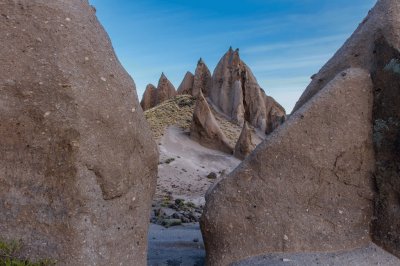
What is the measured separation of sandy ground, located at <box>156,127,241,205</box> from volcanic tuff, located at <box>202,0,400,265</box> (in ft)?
29.1

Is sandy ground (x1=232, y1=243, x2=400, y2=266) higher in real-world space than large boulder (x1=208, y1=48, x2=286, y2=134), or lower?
lower

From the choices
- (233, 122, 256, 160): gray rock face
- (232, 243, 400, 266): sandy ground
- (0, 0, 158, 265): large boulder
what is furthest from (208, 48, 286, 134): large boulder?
(0, 0, 158, 265): large boulder

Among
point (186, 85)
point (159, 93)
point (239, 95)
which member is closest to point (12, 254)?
point (239, 95)

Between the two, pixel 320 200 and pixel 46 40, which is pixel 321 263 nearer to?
pixel 320 200

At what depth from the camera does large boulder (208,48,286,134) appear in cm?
3225

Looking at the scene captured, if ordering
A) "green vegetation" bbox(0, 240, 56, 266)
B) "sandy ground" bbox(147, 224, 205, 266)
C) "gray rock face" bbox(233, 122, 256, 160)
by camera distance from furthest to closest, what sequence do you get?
1. "gray rock face" bbox(233, 122, 256, 160)
2. "sandy ground" bbox(147, 224, 205, 266)
3. "green vegetation" bbox(0, 240, 56, 266)

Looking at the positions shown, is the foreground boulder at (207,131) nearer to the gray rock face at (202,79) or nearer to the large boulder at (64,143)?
the gray rock face at (202,79)

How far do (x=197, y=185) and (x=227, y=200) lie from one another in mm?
12695

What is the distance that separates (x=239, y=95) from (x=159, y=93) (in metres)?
7.31

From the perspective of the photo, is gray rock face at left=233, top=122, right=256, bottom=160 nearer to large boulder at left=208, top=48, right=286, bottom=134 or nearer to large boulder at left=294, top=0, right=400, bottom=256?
large boulder at left=208, top=48, right=286, bottom=134

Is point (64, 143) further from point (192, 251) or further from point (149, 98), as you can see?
point (149, 98)

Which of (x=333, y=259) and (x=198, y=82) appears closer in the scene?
(x=333, y=259)

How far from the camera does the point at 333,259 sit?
190 inches

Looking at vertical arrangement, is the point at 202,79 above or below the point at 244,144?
above
